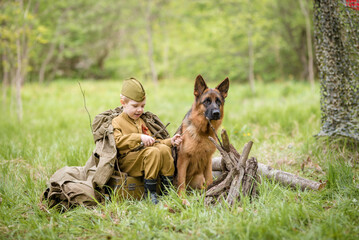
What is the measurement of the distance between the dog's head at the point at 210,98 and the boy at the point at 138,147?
0.50 meters

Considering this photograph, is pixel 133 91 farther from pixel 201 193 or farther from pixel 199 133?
pixel 201 193

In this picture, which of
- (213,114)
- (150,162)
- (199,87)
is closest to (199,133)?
(213,114)

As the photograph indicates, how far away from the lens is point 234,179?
3.18 m

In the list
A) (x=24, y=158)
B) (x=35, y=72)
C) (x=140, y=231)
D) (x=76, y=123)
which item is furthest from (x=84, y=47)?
(x=140, y=231)

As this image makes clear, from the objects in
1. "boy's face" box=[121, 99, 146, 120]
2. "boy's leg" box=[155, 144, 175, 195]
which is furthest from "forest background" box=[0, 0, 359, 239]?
"boy's face" box=[121, 99, 146, 120]

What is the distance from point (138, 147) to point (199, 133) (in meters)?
0.75

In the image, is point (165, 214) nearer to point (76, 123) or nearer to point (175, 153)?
point (175, 153)

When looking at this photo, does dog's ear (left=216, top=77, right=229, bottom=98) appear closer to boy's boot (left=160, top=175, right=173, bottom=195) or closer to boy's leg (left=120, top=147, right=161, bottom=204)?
boy's leg (left=120, top=147, right=161, bottom=204)

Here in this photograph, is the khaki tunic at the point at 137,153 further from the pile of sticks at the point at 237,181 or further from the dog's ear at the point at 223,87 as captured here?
the dog's ear at the point at 223,87

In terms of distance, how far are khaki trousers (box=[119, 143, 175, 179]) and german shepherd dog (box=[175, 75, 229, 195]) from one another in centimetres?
17

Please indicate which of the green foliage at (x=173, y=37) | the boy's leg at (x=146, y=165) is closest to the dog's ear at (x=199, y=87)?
the boy's leg at (x=146, y=165)

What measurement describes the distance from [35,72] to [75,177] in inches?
879

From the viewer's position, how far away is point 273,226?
2.48m

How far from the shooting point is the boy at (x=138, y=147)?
3.37 m
